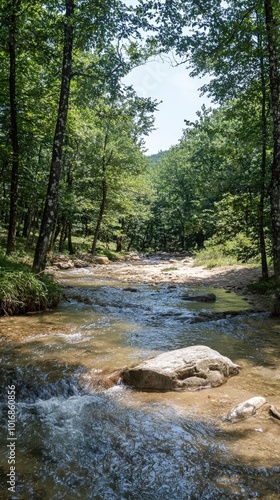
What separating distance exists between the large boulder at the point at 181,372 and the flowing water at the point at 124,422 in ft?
0.47

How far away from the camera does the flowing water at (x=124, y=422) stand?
103 inches

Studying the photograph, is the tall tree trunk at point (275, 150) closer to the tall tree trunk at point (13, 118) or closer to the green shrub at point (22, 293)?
the green shrub at point (22, 293)

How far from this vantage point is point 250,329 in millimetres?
7434

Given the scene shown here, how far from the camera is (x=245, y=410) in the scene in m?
3.62

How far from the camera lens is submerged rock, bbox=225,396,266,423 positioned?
357cm

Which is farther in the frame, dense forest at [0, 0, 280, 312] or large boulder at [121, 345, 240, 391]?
dense forest at [0, 0, 280, 312]

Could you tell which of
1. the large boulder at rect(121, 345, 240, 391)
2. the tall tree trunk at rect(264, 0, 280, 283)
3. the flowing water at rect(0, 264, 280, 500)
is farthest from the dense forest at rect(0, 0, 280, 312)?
the large boulder at rect(121, 345, 240, 391)

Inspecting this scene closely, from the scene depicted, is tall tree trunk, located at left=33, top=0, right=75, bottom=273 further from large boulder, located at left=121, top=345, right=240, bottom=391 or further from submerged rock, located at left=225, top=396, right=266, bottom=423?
submerged rock, located at left=225, top=396, right=266, bottom=423

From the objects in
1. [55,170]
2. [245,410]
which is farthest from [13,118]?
[245,410]

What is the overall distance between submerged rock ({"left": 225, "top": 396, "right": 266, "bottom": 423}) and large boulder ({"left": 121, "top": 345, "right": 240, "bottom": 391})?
794 mm

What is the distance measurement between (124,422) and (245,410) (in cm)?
144

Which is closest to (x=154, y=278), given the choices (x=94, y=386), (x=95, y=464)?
(x=94, y=386)

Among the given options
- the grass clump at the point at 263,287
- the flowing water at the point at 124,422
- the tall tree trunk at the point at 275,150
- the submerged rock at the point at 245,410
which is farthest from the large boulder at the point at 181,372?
the grass clump at the point at 263,287

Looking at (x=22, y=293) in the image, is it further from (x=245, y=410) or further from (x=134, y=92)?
(x=134, y=92)
